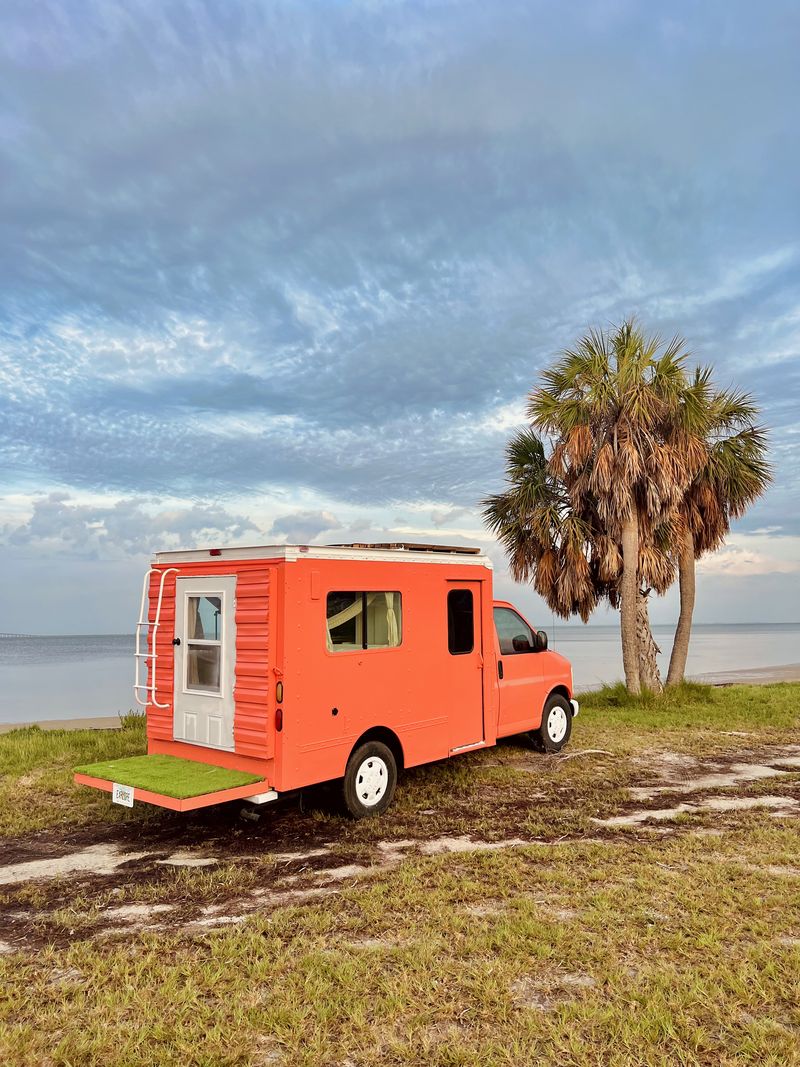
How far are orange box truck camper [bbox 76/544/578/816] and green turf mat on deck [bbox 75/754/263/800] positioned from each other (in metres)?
0.02

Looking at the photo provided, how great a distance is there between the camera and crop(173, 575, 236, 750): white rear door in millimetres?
6543

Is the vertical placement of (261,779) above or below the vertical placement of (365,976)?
above

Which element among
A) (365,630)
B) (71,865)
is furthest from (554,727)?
(71,865)

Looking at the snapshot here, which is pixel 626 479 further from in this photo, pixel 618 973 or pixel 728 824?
pixel 618 973

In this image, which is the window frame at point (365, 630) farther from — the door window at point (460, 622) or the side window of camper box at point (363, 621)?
the door window at point (460, 622)

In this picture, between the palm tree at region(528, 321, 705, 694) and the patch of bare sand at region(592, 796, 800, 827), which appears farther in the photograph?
the palm tree at region(528, 321, 705, 694)

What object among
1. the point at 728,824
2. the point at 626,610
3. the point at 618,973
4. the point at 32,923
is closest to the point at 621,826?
the point at 728,824

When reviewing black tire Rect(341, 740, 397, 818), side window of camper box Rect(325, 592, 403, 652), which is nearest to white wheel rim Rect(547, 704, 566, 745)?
black tire Rect(341, 740, 397, 818)

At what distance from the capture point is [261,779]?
6125 millimetres

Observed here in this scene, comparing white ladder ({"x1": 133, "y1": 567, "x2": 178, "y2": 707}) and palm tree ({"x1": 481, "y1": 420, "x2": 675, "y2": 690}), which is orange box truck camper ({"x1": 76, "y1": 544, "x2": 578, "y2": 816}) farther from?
palm tree ({"x1": 481, "y1": 420, "x2": 675, "y2": 690})

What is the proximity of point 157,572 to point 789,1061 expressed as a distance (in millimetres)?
5934

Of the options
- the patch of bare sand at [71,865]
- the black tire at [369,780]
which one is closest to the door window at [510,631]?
the black tire at [369,780]

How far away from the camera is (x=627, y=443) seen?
14.4 meters

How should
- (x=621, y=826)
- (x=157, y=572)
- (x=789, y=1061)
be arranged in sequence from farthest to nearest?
(x=157, y=572) → (x=621, y=826) → (x=789, y=1061)
